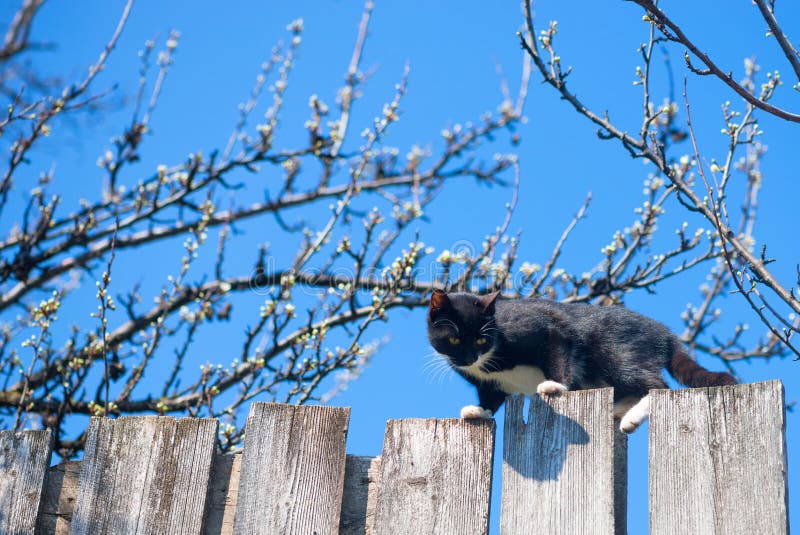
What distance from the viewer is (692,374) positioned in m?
3.68

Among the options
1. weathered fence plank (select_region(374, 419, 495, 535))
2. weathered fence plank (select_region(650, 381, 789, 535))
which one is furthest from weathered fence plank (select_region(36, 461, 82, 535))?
weathered fence plank (select_region(650, 381, 789, 535))

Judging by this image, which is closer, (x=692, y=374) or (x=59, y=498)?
(x=59, y=498)

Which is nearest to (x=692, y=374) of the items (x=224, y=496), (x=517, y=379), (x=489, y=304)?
(x=517, y=379)

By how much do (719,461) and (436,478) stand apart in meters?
0.76

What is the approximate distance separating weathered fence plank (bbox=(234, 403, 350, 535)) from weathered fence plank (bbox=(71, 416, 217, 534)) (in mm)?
146

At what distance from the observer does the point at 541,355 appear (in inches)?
156

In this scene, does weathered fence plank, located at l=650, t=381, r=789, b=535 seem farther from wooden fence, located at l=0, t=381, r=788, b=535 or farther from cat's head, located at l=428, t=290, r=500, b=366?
cat's head, located at l=428, t=290, r=500, b=366

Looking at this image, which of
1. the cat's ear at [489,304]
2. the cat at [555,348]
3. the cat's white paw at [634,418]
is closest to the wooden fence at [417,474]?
the cat's white paw at [634,418]

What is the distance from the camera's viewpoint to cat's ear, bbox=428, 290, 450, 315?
4204 mm

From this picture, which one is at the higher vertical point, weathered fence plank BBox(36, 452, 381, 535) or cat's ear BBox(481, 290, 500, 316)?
cat's ear BBox(481, 290, 500, 316)

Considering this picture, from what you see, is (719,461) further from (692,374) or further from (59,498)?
(59,498)

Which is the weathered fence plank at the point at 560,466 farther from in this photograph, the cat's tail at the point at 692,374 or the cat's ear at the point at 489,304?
the cat's ear at the point at 489,304

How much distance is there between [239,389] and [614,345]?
2439mm

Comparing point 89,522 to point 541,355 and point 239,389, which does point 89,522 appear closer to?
point 541,355
